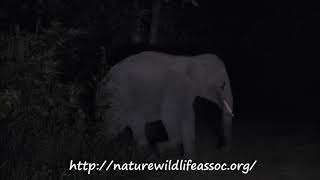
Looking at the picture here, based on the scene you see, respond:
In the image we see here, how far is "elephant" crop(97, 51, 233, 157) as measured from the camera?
9219 mm

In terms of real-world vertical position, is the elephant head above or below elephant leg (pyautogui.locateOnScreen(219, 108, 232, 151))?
above

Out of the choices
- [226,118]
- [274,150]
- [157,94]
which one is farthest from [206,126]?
[157,94]

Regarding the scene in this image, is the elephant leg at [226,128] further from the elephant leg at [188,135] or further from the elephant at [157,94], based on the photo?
the elephant leg at [188,135]

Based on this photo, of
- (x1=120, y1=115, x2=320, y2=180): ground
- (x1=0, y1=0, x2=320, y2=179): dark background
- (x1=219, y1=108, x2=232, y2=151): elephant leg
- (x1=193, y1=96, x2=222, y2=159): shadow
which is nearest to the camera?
(x1=120, y1=115, x2=320, y2=180): ground

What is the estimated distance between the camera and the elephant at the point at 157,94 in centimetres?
922

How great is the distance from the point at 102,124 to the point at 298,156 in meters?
2.95

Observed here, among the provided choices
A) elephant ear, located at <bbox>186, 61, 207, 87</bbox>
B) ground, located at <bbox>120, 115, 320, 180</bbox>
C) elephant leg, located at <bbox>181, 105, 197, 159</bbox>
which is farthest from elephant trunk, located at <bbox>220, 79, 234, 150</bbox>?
elephant leg, located at <bbox>181, 105, 197, 159</bbox>

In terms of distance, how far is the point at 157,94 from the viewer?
31.1 feet

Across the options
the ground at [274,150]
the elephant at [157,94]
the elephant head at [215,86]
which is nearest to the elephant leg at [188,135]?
the elephant at [157,94]

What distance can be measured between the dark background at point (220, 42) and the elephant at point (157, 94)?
Answer: 31 centimetres

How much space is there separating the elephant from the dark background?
1.01 ft

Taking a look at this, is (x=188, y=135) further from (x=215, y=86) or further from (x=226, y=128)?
(x=215, y=86)

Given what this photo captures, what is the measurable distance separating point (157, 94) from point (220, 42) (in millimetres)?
6078

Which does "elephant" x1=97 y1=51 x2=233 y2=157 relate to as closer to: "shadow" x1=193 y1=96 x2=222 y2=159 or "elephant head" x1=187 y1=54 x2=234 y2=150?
"elephant head" x1=187 y1=54 x2=234 y2=150
